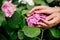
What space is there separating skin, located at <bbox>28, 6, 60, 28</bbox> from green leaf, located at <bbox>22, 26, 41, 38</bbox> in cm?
4

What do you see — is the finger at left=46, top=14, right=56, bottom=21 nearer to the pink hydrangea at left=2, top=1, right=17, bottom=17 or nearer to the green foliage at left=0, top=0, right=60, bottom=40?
the green foliage at left=0, top=0, right=60, bottom=40

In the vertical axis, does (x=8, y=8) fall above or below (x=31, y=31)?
above

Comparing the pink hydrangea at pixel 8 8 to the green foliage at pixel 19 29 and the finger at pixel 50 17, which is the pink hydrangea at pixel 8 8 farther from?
the finger at pixel 50 17

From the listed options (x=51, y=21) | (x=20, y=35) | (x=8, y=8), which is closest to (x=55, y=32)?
(x=51, y=21)

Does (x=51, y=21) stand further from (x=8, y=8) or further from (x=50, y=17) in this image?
(x=8, y=8)

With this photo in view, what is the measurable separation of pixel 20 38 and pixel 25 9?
0.22 m

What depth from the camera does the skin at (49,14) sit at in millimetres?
1170

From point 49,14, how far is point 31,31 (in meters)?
0.17

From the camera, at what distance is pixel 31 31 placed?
45.8 inches

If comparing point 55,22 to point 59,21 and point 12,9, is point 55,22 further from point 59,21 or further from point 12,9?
point 12,9

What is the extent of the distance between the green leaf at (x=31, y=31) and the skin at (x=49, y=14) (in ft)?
0.14

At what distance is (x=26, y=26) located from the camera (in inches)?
46.3

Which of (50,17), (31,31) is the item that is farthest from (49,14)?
(31,31)

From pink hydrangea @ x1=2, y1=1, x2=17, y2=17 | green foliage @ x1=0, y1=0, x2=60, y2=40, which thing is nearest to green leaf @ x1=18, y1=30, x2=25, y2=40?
green foliage @ x1=0, y1=0, x2=60, y2=40
